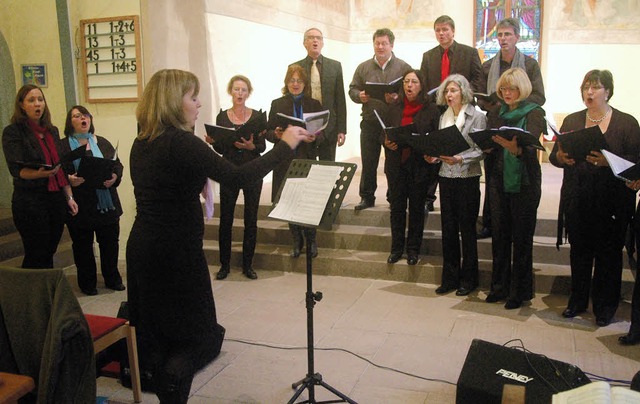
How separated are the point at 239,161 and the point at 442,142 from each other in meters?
1.76

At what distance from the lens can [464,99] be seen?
14.0ft

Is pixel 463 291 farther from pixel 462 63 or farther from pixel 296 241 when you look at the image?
pixel 462 63

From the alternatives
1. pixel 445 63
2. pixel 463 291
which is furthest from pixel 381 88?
pixel 463 291

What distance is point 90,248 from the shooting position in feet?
15.5

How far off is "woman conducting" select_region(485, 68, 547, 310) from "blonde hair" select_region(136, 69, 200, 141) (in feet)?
7.62

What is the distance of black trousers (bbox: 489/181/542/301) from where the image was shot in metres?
3.96

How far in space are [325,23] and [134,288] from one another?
7.61 meters

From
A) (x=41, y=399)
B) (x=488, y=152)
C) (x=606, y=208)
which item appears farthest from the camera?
(x=488, y=152)

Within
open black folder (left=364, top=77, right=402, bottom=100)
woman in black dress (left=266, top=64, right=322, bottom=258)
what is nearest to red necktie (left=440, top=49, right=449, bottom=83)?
open black folder (left=364, top=77, right=402, bottom=100)

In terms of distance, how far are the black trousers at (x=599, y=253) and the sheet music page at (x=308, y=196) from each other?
2014 millimetres

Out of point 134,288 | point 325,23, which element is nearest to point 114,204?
point 134,288

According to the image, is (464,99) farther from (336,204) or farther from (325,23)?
(325,23)

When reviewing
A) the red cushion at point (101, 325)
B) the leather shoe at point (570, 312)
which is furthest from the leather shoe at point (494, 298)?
the red cushion at point (101, 325)

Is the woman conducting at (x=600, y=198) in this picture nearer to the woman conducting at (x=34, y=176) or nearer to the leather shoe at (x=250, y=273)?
the leather shoe at (x=250, y=273)
